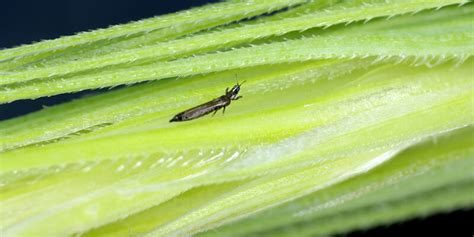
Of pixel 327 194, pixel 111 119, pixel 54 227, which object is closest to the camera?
Answer: pixel 54 227

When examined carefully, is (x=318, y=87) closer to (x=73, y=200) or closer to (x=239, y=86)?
(x=239, y=86)

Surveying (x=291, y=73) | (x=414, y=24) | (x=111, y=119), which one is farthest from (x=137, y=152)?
(x=414, y=24)

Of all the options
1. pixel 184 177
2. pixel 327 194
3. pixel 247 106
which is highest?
pixel 247 106

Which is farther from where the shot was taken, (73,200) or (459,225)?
(459,225)
